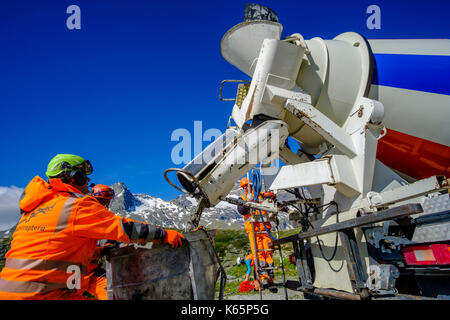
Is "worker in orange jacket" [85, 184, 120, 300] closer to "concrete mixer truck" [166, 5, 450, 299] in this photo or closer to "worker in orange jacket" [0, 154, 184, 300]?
"worker in orange jacket" [0, 154, 184, 300]

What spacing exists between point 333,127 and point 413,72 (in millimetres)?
1433

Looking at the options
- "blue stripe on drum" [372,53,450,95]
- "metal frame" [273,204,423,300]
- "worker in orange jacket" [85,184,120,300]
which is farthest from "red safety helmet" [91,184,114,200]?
"blue stripe on drum" [372,53,450,95]

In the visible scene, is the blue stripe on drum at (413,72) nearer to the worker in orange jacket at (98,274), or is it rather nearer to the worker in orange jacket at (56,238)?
the worker in orange jacket at (56,238)

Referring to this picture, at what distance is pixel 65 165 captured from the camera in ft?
8.66

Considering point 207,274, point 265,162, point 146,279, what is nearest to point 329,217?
point 265,162

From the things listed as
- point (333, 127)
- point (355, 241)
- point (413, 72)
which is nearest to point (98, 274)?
point (355, 241)

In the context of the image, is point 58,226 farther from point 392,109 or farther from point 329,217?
point 392,109

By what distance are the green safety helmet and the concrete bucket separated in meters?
0.99

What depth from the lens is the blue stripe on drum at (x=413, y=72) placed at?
3496mm

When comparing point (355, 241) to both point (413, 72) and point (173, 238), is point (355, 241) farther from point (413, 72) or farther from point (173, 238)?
point (413, 72)

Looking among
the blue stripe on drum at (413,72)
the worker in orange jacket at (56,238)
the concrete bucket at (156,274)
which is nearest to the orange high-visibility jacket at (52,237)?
the worker in orange jacket at (56,238)

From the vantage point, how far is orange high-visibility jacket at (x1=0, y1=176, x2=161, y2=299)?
2023 mm

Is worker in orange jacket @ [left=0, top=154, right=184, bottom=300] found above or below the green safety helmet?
below

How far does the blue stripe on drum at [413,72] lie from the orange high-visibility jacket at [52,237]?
3.50 m
